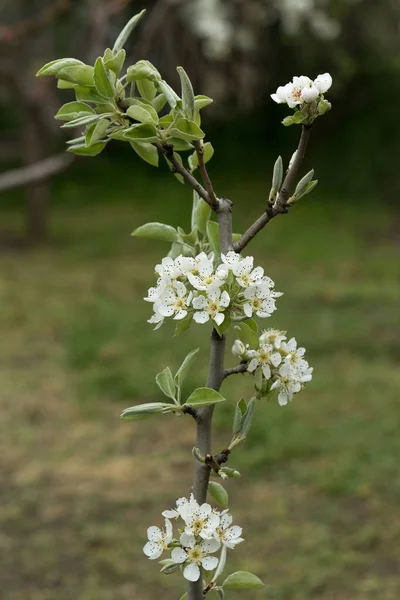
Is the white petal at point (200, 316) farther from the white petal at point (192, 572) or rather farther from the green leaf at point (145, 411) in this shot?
the white petal at point (192, 572)

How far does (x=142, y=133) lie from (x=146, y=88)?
0.09 m

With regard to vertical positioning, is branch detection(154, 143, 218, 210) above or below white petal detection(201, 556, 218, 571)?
above

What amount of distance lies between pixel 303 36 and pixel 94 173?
10.3 ft

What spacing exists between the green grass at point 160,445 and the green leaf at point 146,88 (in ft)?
7.01

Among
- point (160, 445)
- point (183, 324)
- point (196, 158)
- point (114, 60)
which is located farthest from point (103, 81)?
point (160, 445)

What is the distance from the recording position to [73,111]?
0.84m

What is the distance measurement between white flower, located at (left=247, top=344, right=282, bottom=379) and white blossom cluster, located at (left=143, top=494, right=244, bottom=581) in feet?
0.47

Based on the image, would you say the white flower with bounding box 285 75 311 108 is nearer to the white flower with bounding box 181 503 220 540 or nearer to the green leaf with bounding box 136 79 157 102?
the green leaf with bounding box 136 79 157 102

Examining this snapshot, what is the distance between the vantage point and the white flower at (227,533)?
797mm

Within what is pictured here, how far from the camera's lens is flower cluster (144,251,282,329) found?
0.77m

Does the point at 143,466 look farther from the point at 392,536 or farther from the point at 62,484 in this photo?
the point at 392,536

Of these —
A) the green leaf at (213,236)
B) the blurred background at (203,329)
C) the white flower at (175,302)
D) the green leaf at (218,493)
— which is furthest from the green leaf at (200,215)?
the blurred background at (203,329)

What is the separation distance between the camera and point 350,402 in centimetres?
429

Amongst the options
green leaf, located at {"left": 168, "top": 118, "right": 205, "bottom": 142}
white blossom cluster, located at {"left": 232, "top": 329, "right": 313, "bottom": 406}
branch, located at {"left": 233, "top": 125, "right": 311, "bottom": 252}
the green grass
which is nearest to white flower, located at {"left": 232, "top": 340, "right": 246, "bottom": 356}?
white blossom cluster, located at {"left": 232, "top": 329, "right": 313, "bottom": 406}
